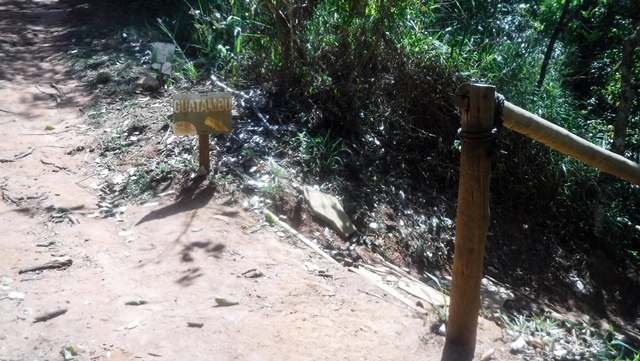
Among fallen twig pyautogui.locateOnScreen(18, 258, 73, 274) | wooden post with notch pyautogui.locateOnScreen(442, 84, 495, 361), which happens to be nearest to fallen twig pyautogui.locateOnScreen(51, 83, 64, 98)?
fallen twig pyautogui.locateOnScreen(18, 258, 73, 274)

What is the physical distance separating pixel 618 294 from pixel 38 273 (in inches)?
223

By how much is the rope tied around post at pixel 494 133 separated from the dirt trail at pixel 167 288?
4.07 feet

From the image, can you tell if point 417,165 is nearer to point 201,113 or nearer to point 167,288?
point 201,113

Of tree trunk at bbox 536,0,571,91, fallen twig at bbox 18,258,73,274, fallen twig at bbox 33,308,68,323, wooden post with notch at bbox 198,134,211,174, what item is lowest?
fallen twig at bbox 33,308,68,323

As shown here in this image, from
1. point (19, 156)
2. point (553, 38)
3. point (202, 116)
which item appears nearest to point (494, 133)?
point (202, 116)

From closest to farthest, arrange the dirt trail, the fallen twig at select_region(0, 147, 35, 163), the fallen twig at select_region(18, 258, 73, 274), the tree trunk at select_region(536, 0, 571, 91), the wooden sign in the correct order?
the dirt trail → the fallen twig at select_region(18, 258, 73, 274) → the wooden sign → the fallen twig at select_region(0, 147, 35, 163) → the tree trunk at select_region(536, 0, 571, 91)

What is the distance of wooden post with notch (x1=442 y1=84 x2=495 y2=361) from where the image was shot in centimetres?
334

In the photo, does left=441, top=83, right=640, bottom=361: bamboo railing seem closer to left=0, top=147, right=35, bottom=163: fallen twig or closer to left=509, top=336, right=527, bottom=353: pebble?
left=509, top=336, right=527, bottom=353: pebble

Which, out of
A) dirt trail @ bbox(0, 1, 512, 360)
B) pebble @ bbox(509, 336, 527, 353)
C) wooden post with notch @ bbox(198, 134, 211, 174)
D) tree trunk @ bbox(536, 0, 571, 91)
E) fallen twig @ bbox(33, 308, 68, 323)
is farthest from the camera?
tree trunk @ bbox(536, 0, 571, 91)

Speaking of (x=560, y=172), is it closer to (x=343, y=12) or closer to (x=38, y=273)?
(x=343, y=12)

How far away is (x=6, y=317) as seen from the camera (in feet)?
12.7

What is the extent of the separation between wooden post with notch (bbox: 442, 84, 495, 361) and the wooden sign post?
102 inches

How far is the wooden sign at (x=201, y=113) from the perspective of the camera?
5.39 meters

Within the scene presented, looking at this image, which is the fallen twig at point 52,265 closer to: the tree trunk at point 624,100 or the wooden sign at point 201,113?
the wooden sign at point 201,113
